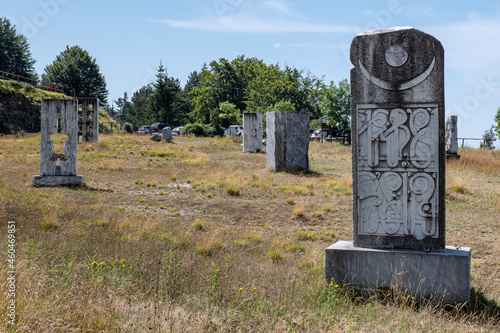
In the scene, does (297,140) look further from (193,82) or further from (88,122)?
(193,82)

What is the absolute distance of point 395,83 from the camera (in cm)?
500

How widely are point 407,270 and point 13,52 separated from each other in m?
58.5

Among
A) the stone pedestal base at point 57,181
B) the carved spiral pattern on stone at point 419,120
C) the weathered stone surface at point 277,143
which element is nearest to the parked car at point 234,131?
the weathered stone surface at point 277,143

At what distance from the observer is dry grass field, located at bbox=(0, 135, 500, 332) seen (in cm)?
349

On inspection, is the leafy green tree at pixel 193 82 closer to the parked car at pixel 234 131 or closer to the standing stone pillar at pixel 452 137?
the parked car at pixel 234 131

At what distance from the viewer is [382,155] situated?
201 inches

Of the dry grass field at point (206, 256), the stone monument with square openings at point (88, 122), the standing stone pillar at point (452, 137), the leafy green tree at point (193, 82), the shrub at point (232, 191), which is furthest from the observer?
the leafy green tree at point (193, 82)

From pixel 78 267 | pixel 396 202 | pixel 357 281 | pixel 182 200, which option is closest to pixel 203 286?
pixel 78 267

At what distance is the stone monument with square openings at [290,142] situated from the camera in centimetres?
1773

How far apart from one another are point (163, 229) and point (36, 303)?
14.0 ft

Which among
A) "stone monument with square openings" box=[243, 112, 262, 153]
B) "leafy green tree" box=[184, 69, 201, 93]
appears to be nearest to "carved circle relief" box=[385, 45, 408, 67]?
"stone monument with square openings" box=[243, 112, 262, 153]

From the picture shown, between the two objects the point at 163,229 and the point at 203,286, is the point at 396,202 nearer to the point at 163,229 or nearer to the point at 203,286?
the point at 203,286

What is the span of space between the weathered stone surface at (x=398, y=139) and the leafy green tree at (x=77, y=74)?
200 feet

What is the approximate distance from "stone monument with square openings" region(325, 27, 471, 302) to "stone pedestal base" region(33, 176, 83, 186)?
9835 millimetres
